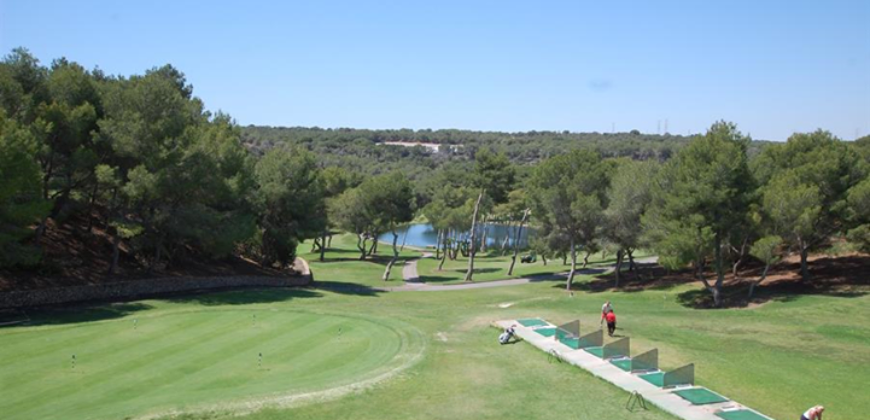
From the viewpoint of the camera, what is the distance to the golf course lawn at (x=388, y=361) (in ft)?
62.4

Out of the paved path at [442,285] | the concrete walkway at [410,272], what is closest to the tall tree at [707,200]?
the paved path at [442,285]

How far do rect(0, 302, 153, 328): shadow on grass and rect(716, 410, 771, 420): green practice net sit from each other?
28490 mm

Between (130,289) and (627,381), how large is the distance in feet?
103

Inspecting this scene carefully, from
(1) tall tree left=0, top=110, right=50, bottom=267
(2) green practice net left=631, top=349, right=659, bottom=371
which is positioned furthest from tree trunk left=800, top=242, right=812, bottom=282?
(1) tall tree left=0, top=110, right=50, bottom=267

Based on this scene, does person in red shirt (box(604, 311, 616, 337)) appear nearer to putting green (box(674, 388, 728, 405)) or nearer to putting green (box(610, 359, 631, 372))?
putting green (box(610, 359, 631, 372))

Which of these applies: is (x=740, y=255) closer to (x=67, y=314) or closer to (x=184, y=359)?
(x=184, y=359)

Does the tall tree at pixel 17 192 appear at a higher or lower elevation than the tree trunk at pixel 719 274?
higher

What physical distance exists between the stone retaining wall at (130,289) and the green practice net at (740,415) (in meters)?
33.5

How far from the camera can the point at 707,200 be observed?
3869 cm

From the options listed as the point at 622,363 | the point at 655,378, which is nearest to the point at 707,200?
the point at 622,363

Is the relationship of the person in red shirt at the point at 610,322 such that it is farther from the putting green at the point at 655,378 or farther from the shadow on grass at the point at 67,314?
the shadow on grass at the point at 67,314

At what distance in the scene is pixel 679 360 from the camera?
24.0 metres

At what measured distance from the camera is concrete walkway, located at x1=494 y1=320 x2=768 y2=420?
18.2m

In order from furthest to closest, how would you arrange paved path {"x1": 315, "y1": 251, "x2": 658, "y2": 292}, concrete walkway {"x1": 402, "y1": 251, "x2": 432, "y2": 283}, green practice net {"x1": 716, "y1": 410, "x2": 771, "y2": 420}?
concrete walkway {"x1": 402, "y1": 251, "x2": 432, "y2": 283}, paved path {"x1": 315, "y1": 251, "x2": 658, "y2": 292}, green practice net {"x1": 716, "y1": 410, "x2": 771, "y2": 420}
